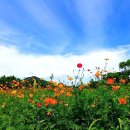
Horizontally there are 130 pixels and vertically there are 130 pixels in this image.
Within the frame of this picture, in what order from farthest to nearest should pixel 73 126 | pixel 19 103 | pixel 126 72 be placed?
pixel 126 72, pixel 19 103, pixel 73 126

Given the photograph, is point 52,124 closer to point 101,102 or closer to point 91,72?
point 101,102

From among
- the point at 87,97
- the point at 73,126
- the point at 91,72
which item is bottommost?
the point at 73,126

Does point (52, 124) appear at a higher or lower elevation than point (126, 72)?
lower

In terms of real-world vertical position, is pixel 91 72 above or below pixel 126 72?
below

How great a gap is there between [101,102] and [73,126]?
792mm

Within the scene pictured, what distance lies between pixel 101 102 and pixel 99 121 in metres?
0.44

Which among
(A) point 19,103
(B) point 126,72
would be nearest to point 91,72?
(A) point 19,103

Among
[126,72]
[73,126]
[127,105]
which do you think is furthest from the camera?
[126,72]

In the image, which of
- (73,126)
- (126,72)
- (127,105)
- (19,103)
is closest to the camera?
(73,126)

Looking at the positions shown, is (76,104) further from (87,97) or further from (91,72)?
(91,72)

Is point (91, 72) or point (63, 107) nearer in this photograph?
point (63, 107)

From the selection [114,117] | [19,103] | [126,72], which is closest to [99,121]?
[114,117]

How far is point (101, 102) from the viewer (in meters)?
7.23

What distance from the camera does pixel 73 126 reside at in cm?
680
